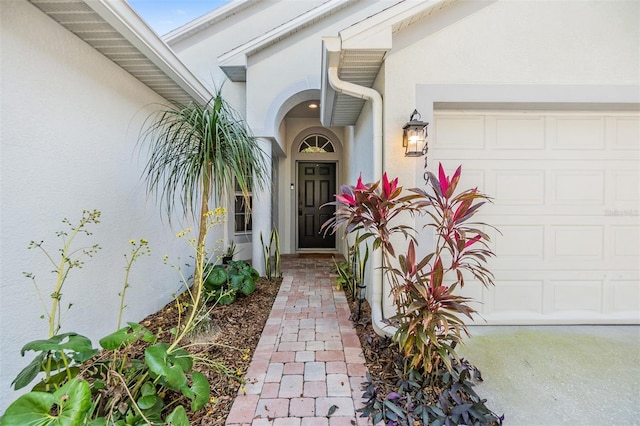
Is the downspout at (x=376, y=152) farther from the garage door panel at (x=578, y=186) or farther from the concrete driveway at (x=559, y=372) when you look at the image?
the garage door panel at (x=578, y=186)

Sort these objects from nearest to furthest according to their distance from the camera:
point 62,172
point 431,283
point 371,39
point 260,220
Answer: point 431,283 < point 62,172 < point 371,39 < point 260,220

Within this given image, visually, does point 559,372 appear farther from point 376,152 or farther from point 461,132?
point 376,152

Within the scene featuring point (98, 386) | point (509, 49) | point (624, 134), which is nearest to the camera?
point (98, 386)

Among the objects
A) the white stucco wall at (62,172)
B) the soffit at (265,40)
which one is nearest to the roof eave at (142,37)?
the white stucco wall at (62,172)

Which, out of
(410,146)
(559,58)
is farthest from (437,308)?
(559,58)

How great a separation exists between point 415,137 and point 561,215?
1.89m

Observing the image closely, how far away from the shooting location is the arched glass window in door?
773cm

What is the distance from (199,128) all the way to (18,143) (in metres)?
1.20

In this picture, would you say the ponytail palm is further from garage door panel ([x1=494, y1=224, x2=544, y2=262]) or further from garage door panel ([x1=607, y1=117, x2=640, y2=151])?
garage door panel ([x1=607, y1=117, x2=640, y2=151])

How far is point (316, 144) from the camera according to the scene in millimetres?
7754

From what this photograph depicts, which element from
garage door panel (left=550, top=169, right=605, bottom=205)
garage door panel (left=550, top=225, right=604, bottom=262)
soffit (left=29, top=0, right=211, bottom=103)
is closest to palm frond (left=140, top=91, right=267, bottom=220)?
soffit (left=29, top=0, right=211, bottom=103)

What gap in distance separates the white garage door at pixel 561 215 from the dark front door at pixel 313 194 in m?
4.81

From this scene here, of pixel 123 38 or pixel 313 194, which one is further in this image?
pixel 313 194

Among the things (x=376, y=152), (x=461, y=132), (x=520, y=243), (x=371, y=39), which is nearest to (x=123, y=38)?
(x=371, y=39)
